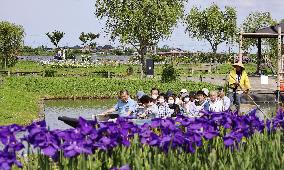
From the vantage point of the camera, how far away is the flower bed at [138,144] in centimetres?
588

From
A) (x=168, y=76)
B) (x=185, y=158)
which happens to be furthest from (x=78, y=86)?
(x=185, y=158)

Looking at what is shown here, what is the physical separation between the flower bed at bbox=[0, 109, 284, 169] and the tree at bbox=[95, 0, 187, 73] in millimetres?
41761

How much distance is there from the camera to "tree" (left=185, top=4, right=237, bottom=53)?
232 ft

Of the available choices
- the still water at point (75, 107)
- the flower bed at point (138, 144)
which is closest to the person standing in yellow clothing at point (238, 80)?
the still water at point (75, 107)

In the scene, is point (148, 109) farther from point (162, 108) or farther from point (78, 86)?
point (78, 86)

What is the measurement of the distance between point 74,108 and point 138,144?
23480 mm

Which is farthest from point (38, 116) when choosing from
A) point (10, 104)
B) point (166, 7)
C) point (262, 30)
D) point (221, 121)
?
point (166, 7)

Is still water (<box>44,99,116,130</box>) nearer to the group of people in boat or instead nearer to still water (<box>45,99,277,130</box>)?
still water (<box>45,99,277,130</box>)

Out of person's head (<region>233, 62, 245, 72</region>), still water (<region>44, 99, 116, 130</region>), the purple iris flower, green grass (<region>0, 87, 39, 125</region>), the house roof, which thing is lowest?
still water (<region>44, 99, 116, 130</region>)

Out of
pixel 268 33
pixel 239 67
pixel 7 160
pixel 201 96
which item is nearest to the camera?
pixel 7 160

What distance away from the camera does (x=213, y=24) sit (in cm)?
7031

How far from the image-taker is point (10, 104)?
85.6 ft

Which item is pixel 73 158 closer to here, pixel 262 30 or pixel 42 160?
pixel 42 160

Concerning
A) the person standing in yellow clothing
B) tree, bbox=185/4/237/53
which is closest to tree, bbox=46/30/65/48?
tree, bbox=185/4/237/53
